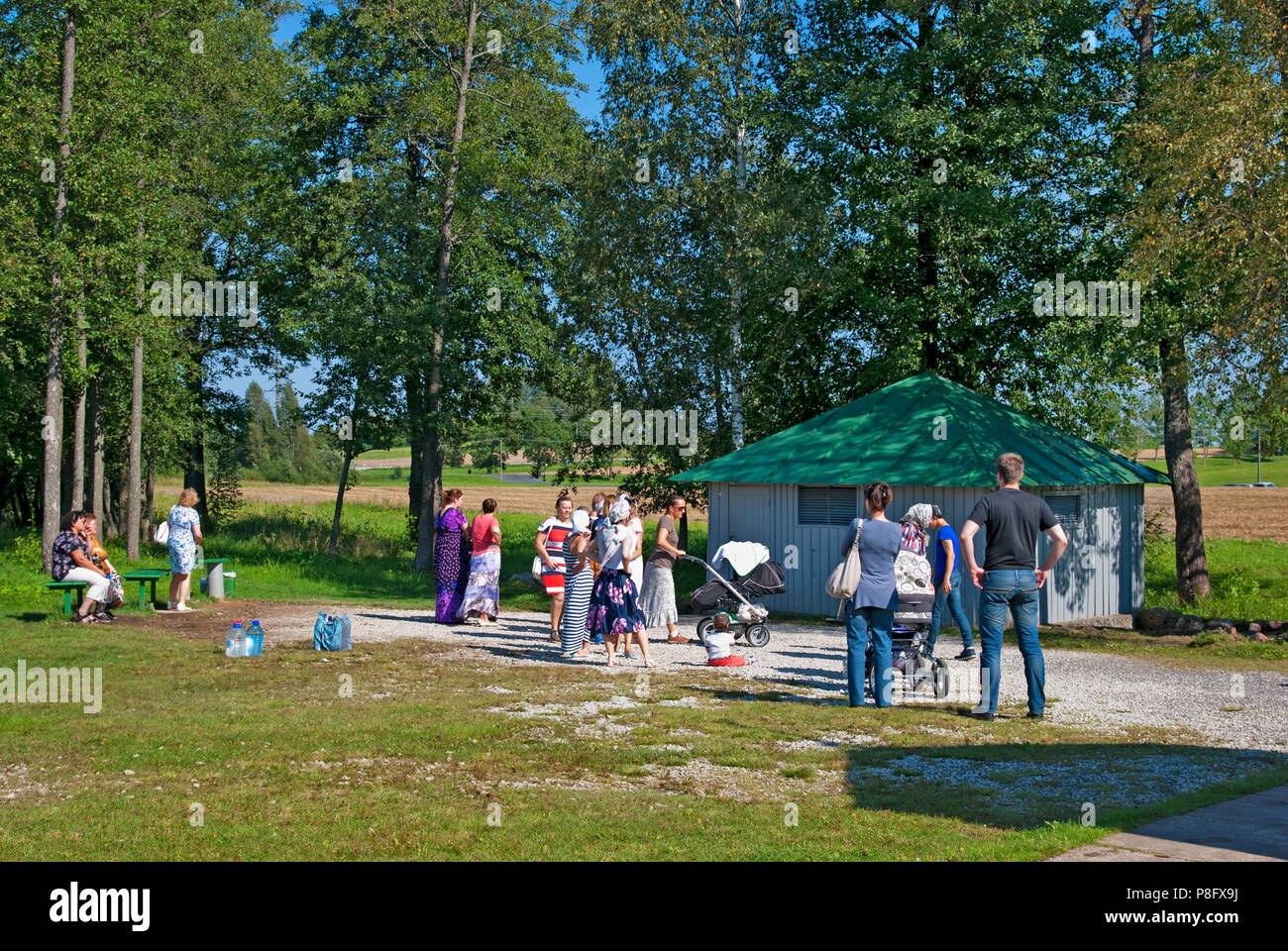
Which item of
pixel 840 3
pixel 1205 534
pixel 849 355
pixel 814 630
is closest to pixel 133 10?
pixel 840 3

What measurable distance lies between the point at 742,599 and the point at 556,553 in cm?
276

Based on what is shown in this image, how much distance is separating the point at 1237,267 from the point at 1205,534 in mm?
32626

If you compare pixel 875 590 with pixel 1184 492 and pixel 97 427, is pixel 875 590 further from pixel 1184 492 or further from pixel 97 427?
pixel 97 427

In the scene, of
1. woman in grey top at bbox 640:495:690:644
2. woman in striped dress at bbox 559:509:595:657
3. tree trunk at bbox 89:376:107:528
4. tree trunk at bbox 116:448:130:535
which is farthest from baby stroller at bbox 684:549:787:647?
tree trunk at bbox 116:448:130:535

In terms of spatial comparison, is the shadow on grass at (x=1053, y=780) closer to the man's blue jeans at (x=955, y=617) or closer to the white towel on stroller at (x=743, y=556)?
the man's blue jeans at (x=955, y=617)

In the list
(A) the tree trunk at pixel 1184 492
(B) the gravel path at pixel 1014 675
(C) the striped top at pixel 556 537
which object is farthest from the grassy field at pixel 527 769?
(A) the tree trunk at pixel 1184 492

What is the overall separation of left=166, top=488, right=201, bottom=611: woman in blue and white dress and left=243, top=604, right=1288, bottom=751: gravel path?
63.4 inches

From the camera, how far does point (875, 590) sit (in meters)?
10.3

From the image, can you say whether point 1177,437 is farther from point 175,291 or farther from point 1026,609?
point 175,291

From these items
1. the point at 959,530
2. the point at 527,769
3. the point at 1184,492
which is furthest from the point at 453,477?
the point at 527,769

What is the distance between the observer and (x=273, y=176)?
104 ft

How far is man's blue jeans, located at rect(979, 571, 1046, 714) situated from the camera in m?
9.72

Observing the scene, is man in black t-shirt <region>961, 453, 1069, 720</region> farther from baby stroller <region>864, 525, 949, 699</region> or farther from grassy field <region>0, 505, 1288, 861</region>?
baby stroller <region>864, 525, 949, 699</region>

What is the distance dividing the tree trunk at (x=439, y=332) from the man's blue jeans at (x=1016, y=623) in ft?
65.9
